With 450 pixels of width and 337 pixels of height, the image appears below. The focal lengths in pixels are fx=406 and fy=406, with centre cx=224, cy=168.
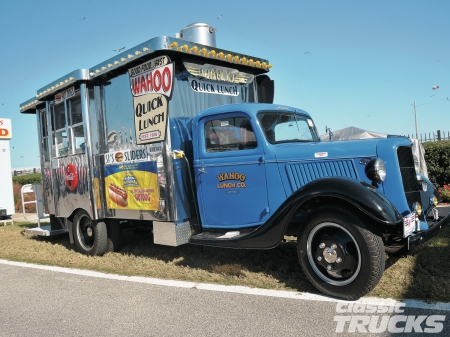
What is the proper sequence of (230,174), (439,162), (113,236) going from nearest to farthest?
(230,174) → (113,236) → (439,162)

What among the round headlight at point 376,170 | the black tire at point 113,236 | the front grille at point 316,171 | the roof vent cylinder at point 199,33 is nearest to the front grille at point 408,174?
the round headlight at point 376,170

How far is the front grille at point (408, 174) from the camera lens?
4.18 m

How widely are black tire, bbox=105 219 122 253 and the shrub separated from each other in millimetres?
8690

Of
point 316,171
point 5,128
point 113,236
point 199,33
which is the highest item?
point 199,33

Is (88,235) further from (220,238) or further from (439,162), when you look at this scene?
(439,162)

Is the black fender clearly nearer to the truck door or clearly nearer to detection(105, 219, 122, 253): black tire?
the truck door

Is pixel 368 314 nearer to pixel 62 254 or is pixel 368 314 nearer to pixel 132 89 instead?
pixel 132 89

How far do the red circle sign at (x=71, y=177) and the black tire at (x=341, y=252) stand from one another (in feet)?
14.0

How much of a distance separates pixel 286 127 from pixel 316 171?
0.97 meters

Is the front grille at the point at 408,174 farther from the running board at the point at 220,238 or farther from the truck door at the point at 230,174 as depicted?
the running board at the point at 220,238

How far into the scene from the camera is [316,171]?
4.36 meters

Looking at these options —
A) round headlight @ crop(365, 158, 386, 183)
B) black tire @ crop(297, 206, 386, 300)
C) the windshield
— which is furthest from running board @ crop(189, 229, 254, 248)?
round headlight @ crop(365, 158, 386, 183)

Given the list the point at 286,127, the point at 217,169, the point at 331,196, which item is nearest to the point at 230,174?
the point at 217,169

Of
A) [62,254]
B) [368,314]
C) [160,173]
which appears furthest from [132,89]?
[368,314]
